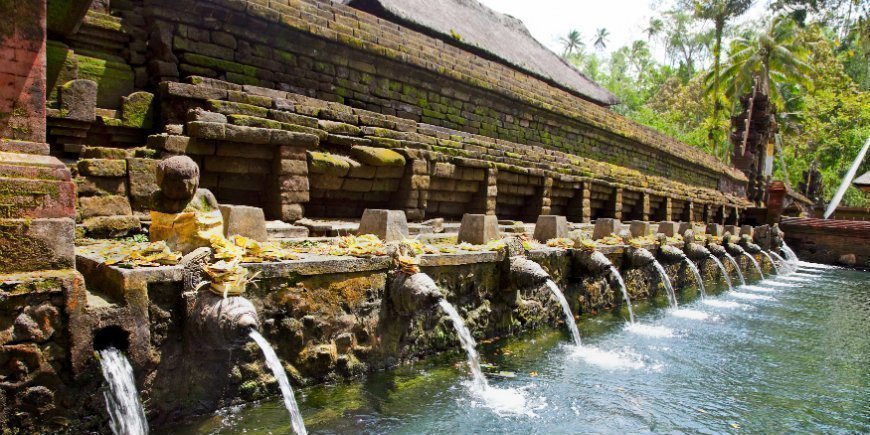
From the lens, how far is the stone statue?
14.0 ft

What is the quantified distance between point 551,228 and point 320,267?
4.92m

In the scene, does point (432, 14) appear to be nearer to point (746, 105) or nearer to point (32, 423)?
point (32, 423)

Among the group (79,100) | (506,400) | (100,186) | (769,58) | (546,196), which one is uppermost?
(769,58)

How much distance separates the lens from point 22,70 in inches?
152

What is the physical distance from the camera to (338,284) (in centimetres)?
500

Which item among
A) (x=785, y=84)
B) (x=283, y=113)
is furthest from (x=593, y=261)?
(x=785, y=84)

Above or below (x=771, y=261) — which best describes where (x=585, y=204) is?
above

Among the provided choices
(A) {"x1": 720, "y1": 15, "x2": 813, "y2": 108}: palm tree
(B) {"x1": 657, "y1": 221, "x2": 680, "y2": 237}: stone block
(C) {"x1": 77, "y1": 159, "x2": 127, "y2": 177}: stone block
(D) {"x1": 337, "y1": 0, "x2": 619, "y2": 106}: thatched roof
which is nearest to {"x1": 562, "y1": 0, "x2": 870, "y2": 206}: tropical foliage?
(A) {"x1": 720, "y1": 15, "x2": 813, "y2": 108}: palm tree

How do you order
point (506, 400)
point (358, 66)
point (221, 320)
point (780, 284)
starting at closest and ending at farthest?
point (221, 320)
point (506, 400)
point (358, 66)
point (780, 284)

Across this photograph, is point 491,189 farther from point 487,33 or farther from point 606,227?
point 487,33

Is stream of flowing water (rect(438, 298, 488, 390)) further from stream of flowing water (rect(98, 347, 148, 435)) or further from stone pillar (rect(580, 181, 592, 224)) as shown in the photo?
stone pillar (rect(580, 181, 592, 224))

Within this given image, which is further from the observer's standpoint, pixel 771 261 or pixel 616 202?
pixel 771 261

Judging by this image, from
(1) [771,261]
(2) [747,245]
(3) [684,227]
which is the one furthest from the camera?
(1) [771,261]

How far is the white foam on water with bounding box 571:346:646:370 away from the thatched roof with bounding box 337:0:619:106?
10.0 meters
